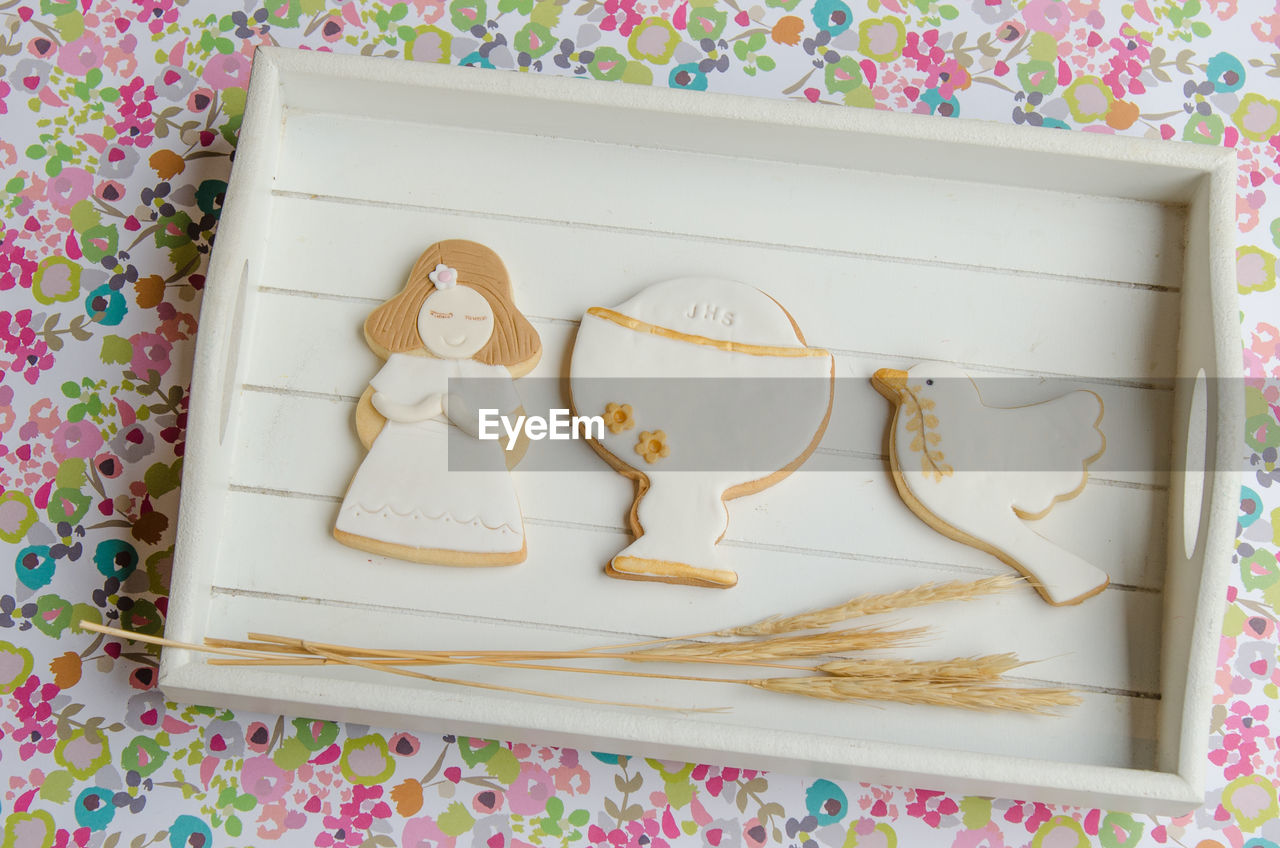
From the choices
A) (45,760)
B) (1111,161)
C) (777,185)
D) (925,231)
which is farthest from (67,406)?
A: (1111,161)

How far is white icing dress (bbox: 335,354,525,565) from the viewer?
1104 millimetres

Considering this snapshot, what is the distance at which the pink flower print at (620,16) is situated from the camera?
1319mm

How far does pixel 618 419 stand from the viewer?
112 centimetres

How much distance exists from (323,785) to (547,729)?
0.35m

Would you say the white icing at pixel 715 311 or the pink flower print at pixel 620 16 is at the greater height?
the pink flower print at pixel 620 16

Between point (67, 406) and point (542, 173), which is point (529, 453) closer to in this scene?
point (542, 173)

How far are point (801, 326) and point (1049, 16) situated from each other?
62cm

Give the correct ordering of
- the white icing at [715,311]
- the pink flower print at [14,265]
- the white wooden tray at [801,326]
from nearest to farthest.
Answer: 1. the white wooden tray at [801,326]
2. the white icing at [715,311]
3. the pink flower print at [14,265]

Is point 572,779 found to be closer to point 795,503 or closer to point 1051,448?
point 795,503

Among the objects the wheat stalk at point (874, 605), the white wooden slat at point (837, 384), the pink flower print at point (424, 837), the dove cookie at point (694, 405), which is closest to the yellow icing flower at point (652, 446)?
the dove cookie at point (694, 405)

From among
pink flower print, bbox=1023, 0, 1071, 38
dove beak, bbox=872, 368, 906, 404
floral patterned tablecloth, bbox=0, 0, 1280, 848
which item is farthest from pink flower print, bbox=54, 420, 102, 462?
pink flower print, bbox=1023, 0, 1071, 38

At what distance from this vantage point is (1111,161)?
1.12 m

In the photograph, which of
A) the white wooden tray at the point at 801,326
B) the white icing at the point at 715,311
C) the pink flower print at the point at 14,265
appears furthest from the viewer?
the pink flower print at the point at 14,265

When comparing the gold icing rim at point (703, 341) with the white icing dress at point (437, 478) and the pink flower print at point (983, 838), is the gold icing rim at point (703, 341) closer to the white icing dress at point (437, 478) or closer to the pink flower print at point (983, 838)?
the white icing dress at point (437, 478)
